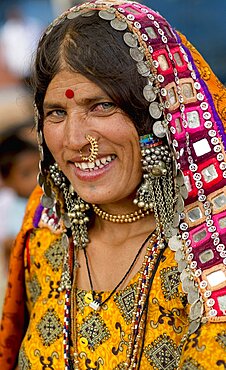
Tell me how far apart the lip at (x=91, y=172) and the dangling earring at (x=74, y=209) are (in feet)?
0.84

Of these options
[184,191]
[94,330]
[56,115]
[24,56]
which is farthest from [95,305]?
[24,56]

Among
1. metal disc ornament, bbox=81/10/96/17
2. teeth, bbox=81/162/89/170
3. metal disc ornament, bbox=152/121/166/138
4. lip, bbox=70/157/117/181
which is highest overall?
metal disc ornament, bbox=81/10/96/17

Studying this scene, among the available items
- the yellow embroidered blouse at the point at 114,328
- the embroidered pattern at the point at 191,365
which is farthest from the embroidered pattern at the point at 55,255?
the embroidered pattern at the point at 191,365

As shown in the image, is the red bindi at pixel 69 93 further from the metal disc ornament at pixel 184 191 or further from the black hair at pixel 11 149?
the black hair at pixel 11 149

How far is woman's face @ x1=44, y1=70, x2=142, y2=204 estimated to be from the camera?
8.64 ft

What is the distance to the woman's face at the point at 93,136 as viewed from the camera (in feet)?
8.64

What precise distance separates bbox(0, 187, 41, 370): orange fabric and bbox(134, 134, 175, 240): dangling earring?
681mm

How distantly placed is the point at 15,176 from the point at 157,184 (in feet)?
10.5

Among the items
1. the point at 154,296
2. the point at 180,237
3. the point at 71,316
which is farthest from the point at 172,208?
the point at 71,316

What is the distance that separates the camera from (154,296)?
271 centimetres

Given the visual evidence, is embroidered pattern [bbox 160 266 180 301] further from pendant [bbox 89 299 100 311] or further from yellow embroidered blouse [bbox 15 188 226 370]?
pendant [bbox 89 299 100 311]

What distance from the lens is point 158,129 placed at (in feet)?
8.61

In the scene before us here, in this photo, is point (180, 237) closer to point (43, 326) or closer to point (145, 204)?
point (145, 204)

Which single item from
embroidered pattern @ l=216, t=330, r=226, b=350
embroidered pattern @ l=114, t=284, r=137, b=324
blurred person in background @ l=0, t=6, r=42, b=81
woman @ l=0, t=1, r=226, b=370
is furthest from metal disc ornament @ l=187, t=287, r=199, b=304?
blurred person in background @ l=0, t=6, r=42, b=81
